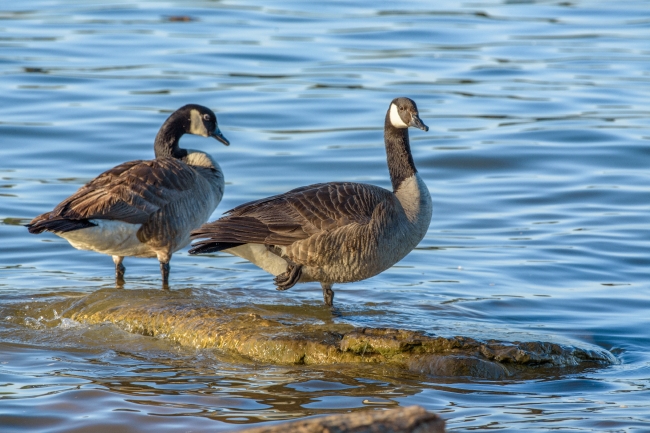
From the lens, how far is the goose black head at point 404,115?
8414 mm

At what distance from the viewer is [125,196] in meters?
8.77

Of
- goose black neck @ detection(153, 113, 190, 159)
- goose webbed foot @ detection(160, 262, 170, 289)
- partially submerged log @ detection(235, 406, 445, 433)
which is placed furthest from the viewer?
goose black neck @ detection(153, 113, 190, 159)

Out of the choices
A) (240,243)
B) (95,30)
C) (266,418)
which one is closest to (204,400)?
(266,418)

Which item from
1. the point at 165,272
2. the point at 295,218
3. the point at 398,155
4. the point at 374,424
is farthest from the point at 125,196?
the point at 374,424

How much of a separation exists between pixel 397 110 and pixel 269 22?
1557 cm

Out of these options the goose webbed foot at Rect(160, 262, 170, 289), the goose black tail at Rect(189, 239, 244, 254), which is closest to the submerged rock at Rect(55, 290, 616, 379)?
the goose black tail at Rect(189, 239, 244, 254)

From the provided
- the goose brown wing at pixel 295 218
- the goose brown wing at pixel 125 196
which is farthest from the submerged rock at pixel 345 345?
the goose brown wing at pixel 125 196

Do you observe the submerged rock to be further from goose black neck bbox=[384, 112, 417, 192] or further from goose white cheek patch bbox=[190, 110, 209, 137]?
goose white cheek patch bbox=[190, 110, 209, 137]

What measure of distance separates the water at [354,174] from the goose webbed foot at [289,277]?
0.36m

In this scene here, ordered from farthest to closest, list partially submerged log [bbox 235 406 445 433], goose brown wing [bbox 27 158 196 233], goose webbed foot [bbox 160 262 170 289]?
goose webbed foot [bbox 160 262 170 289] → goose brown wing [bbox 27 158 196 233] → partially submerged log [bbox 235 406 445 433]

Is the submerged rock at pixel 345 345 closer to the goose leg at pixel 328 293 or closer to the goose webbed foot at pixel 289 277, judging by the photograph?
the goose webbed foot at pixel 289 277

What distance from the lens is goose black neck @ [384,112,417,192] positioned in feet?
27.7

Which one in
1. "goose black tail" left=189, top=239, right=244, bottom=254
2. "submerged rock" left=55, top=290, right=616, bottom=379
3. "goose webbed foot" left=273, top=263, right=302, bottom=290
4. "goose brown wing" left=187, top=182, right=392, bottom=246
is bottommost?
"submerged rock" left=55, top=290, right=616, bottom=379

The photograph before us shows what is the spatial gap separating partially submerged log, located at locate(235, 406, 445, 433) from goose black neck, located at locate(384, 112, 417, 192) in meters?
4.83
